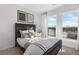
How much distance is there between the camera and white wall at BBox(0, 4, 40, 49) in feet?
9.67

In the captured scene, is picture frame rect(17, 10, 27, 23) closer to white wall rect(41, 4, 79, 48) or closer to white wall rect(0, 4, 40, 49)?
white wall rect(0, 4, 40, 49)

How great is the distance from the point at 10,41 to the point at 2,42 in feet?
1.32

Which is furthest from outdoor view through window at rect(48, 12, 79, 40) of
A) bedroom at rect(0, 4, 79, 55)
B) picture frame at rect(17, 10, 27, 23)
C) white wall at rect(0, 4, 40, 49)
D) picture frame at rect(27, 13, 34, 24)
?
white wall at rect(0, 4, 40, 49)

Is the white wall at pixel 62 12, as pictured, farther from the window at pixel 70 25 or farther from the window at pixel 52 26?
the window at pixel 52 26

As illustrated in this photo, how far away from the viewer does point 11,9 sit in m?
3.29

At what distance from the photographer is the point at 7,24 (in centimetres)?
315

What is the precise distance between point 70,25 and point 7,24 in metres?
3.23

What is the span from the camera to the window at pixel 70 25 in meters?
3.58

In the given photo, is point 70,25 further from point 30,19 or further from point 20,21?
point 20,21

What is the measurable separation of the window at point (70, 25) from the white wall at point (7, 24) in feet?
8.74

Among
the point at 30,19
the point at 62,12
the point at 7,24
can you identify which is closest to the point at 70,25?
the point at 62,12

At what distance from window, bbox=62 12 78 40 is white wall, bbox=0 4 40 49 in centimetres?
266
